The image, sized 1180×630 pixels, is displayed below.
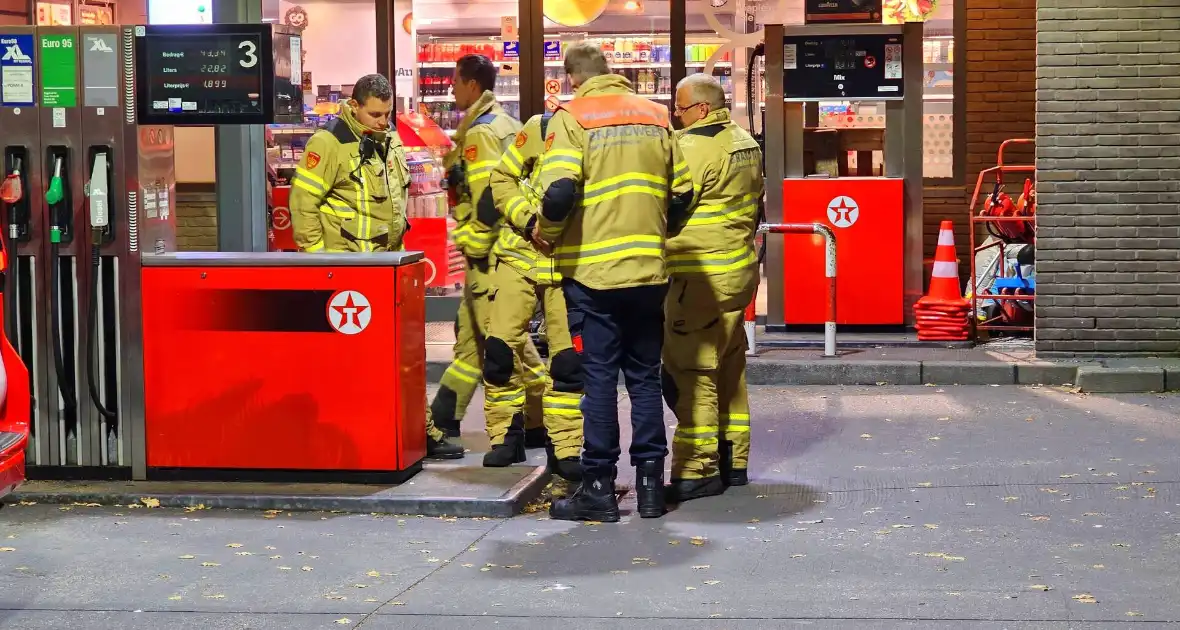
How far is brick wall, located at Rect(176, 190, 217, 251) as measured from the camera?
547 inches

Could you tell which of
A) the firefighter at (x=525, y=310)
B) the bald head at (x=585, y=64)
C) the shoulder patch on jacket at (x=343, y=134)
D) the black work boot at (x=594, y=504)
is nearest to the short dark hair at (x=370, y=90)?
the shoulder patch on jacket at (x=343, y=134)

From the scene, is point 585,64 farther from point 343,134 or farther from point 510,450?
point 510,450

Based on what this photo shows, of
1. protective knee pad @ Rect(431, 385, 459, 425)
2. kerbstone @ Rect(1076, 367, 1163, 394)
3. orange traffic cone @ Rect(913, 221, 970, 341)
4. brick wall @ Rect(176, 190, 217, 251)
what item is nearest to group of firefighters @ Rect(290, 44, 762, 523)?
protective knee pad @ Rect(431, 385, 459, 425)

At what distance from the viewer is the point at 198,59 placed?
24.6 ft

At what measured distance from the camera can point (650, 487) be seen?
7.12 meters

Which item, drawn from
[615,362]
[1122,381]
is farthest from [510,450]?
[1122,381]

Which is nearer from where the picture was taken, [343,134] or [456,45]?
[343,134]

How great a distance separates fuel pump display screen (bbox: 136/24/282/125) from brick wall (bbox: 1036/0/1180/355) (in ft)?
18.7

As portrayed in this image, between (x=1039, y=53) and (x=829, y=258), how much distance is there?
1.95m

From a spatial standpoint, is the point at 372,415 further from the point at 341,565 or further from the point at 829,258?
the point at 829,258

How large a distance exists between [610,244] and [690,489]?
54.2 inches

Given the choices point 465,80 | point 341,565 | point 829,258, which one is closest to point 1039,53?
point 829,258

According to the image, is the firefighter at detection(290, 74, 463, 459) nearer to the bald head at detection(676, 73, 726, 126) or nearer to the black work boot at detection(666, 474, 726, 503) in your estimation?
the black work boot at detection(666, 474, 726, 503)

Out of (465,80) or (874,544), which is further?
(465,80)
